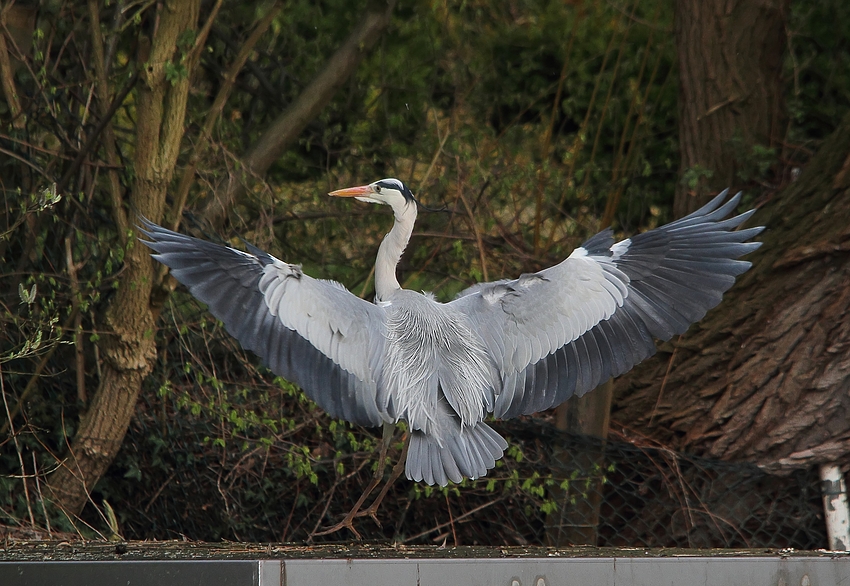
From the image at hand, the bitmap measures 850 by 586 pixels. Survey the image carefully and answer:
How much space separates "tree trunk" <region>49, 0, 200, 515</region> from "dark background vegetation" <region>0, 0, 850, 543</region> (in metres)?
0.03

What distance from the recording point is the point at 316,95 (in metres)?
5.57

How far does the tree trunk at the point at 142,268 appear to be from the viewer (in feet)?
14.4

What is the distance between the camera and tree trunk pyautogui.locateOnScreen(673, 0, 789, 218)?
5.71 meters

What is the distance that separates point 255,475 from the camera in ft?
16.5

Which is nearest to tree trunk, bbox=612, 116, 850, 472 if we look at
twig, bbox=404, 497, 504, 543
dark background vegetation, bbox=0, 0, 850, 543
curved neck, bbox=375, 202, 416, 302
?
dark background vegetation, bbox=0, 0, 850, 543

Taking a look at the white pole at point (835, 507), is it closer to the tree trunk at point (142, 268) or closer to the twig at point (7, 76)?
the tree trunk at point (142, 268)

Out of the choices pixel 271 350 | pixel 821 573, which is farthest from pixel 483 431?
pixel 821 573

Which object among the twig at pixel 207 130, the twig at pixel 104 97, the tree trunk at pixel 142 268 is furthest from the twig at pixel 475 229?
the twig at pixel 104 97

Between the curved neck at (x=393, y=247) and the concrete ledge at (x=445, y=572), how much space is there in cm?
201

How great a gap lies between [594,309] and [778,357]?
49.5 inches

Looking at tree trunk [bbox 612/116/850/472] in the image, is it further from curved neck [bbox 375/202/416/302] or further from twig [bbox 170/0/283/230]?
twig [bbox 170/0/283/230]

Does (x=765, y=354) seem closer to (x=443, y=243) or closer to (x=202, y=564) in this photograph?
(x=443, y=243)

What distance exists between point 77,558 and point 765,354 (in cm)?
337

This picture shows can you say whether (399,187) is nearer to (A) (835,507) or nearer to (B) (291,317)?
(B) (291,317)
